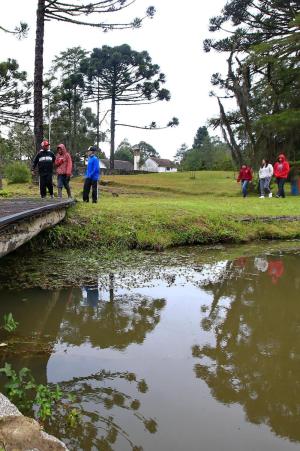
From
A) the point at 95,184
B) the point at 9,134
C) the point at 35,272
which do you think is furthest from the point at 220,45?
the point at 9,134

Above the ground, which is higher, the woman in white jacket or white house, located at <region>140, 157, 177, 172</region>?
white house, located at <region>140, 157, 177, 172</region>

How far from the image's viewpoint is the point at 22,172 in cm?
1975

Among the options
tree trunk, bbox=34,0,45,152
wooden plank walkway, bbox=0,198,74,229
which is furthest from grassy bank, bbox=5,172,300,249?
tree trunk, bbox=34,0,45,152

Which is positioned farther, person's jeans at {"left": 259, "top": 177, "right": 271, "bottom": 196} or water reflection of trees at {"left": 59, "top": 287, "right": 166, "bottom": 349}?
person's jeans at {"left": 259, "top": 177, "right": 271, "bottom": 196}

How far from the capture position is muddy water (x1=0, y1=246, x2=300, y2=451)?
2623 millimetres

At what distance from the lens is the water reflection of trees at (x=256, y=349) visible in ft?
9.63

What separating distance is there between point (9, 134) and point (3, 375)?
46472 mm

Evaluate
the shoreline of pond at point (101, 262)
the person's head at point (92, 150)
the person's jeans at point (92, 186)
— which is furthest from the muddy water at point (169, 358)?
the person's jeans at point (92, 186)

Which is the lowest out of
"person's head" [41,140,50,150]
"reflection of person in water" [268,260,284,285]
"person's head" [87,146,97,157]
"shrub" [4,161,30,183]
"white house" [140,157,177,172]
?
"reflection of person in water" [268,260,284,285]

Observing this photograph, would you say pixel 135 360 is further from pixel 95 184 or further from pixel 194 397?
pixel 95 184

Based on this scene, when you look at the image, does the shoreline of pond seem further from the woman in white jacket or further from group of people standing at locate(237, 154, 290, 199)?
the woman in white jacket

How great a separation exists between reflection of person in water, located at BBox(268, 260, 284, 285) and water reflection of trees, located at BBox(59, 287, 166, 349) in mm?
2120

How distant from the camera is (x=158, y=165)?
8388cm

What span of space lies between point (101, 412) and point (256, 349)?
1583 millimetres
